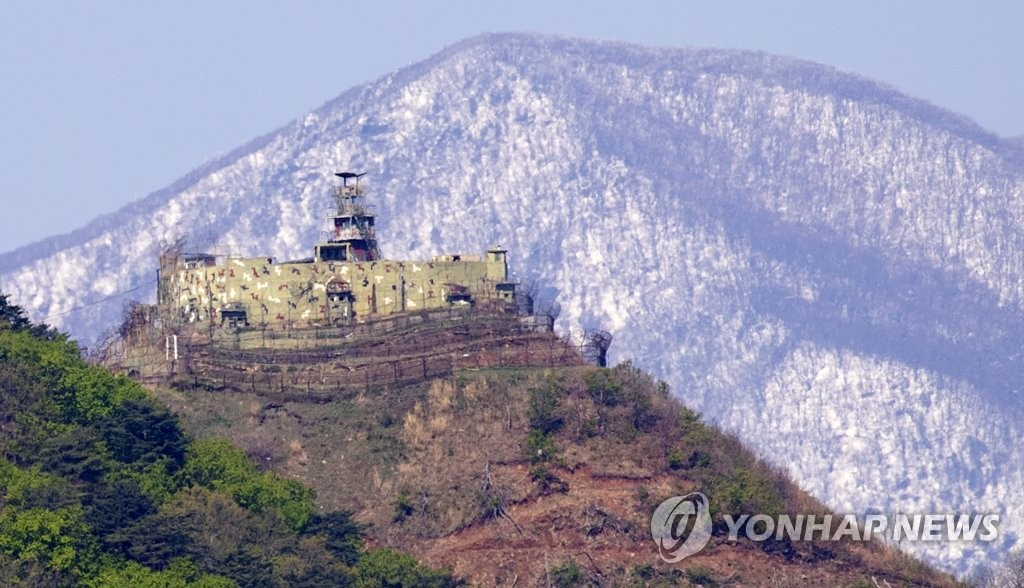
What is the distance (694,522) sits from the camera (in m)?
141

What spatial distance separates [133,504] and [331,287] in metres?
36.4

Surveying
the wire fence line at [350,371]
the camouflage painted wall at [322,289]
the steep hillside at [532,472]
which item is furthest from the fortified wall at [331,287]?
the steep hillside at [532,472]

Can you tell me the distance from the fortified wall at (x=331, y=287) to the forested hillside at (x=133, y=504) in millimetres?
15723

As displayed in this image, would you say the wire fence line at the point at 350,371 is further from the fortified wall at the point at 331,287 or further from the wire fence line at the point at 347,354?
the fortified wall at the point at 331,287

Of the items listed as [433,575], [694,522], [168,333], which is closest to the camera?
[433,575]

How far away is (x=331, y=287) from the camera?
164500mm

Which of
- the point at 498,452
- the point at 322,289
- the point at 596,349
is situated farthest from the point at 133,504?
the point at 596,349

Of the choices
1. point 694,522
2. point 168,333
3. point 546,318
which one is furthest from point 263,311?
point 694,522

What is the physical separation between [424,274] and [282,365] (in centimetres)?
1217

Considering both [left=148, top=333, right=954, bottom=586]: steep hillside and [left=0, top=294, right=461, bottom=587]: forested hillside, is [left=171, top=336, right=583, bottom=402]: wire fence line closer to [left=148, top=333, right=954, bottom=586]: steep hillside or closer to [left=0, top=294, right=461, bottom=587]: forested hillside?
[left=148, top=333, right=954, bottom=586]: steep hillside

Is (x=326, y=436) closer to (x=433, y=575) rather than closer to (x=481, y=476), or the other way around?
(x=481, y=476)

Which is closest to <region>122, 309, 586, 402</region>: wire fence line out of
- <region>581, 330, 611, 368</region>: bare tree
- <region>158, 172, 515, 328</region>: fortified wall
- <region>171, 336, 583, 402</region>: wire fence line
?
<region>171, 336, 583, 402</region>: wire fence line

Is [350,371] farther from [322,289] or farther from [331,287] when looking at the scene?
[322,289]

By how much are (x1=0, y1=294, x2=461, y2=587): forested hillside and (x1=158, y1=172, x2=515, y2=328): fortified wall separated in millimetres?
15723
